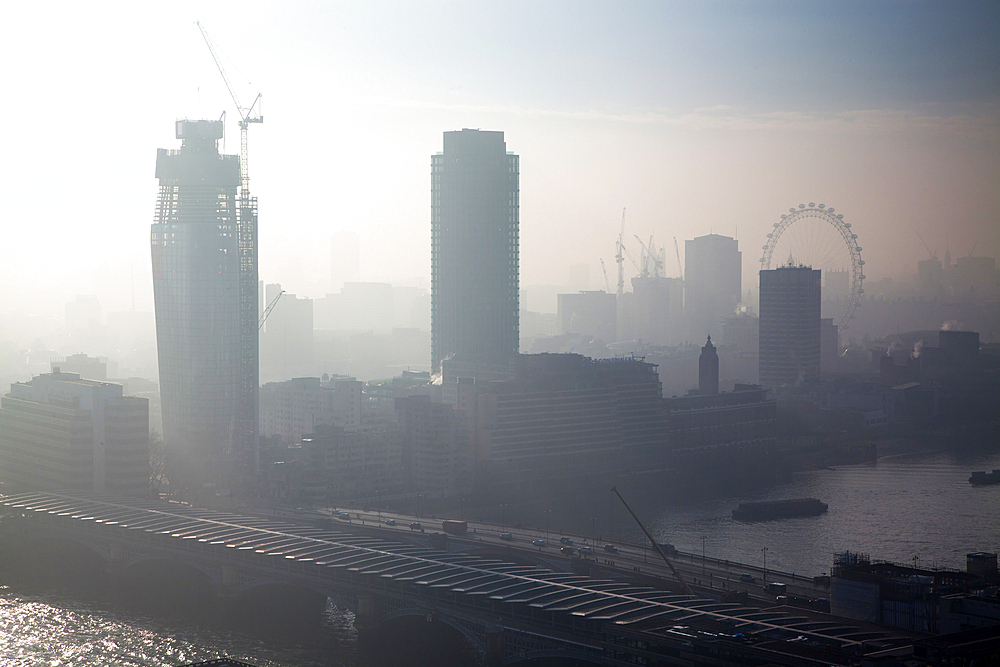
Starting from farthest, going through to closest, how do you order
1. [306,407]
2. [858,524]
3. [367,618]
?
[306,407] < [858,524] < [367,618]

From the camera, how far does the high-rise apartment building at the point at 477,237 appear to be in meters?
47.1

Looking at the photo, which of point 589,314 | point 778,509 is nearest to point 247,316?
point 778,509

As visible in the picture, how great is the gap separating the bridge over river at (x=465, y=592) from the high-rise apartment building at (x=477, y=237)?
79.6 feet

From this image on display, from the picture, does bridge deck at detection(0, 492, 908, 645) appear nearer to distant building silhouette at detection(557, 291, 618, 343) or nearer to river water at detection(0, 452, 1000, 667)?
river water at detection(0, 452, 1000, 667)

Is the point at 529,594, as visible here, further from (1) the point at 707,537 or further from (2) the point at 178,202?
(2) the point at 178,202

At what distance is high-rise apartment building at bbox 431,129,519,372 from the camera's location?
47062mm

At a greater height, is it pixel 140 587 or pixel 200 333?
pixel 200 333

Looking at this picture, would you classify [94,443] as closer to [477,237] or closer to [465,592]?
[465,592]

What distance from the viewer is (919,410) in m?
49.5

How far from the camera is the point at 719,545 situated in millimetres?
24375

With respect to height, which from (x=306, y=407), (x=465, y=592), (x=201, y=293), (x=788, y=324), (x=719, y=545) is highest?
(x=201, y=293)

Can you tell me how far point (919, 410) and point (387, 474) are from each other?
85.7ft

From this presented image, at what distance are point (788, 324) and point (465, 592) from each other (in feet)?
139

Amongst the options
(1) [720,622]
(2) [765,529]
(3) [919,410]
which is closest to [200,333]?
(2) [765,529]
